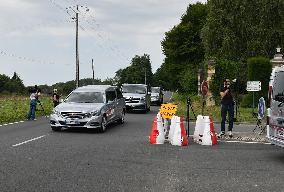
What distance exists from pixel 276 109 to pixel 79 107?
7.68 metres

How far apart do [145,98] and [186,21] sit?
3986 cm

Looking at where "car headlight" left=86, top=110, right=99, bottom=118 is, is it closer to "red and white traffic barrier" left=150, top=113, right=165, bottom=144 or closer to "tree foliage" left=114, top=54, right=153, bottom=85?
"red and white traffic barrier" left=150, top=113, right=165, bottom=144

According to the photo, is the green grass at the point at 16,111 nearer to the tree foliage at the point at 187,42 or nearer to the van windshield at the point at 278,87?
the van windshield at the point at 278,87

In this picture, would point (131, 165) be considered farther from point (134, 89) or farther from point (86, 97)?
point (134, 89)

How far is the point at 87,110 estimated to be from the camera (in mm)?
16406

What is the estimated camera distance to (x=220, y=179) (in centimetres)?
827

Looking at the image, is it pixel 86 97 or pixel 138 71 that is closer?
pixel 86 97

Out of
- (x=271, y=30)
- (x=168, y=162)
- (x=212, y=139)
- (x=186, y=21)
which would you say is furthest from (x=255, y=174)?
(x=186, y=21)

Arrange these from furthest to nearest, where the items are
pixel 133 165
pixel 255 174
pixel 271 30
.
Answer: pixel 271 30, pixel 133 165, pixel 255 174

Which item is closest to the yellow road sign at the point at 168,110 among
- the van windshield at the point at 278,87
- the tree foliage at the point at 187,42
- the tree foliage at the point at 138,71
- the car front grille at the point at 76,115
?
the car front grille at the point at 76,115

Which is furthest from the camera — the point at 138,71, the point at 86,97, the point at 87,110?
the point at 138,71

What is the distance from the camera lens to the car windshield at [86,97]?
1792 cm

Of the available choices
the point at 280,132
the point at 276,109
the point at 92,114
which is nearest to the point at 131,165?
the point at 280,132

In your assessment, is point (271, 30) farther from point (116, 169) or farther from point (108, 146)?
point (116, 169)
